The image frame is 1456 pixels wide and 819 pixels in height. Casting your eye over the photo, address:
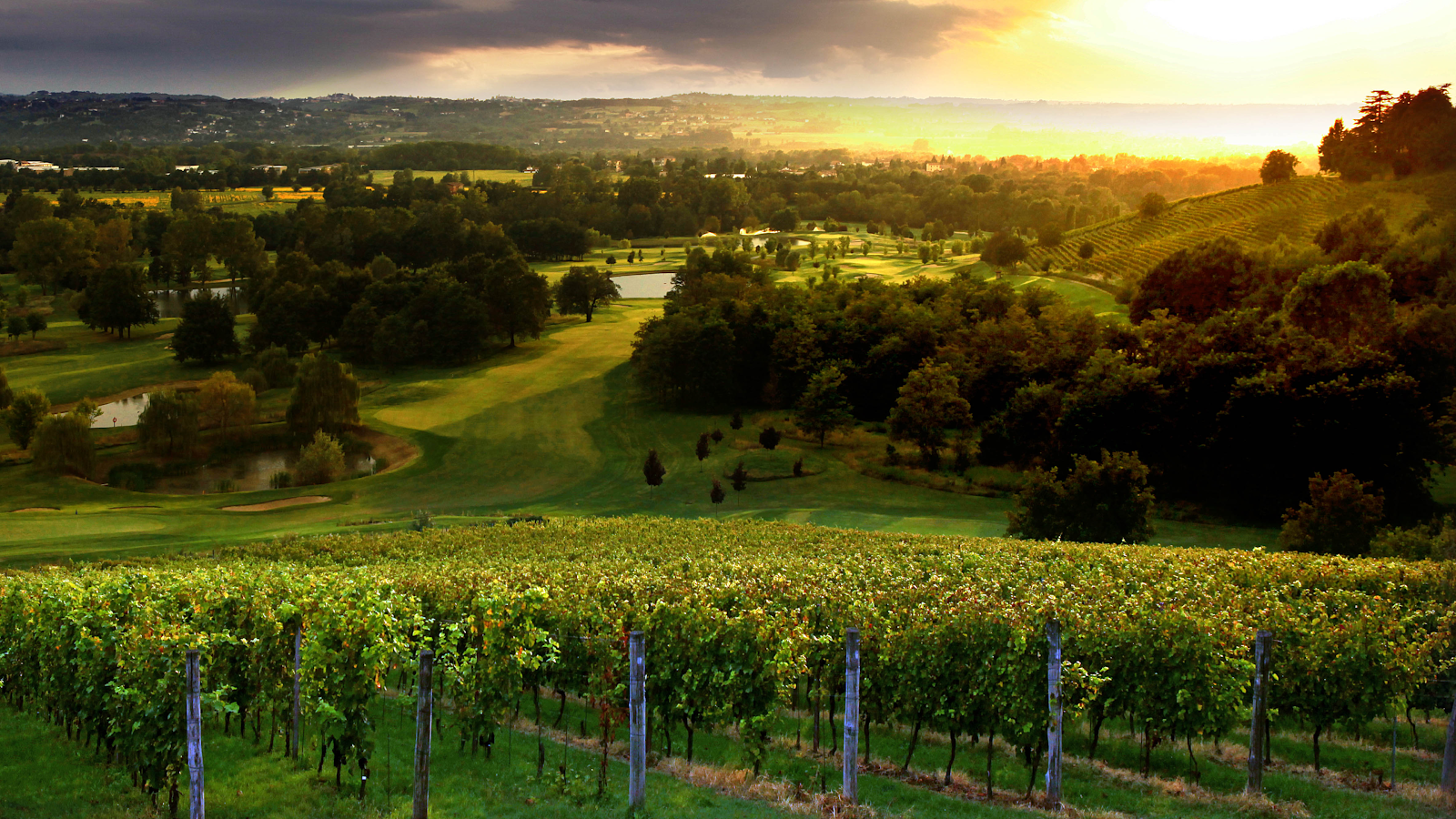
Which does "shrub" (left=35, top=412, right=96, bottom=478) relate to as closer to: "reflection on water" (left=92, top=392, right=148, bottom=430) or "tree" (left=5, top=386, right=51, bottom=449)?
"tree" (left=5, top=386, right=51, bottom=449)

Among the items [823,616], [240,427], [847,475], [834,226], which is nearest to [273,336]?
[240,427]

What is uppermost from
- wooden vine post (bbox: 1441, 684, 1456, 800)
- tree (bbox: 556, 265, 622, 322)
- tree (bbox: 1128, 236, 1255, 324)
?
tree (bbox: 1128, 236, 1255, 324)

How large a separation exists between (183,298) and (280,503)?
98.6 m

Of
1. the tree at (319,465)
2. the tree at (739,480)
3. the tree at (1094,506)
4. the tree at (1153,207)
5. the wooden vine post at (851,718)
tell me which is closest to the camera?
the wooden vine post at (851,718)

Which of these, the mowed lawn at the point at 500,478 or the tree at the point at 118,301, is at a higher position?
the tree at the point at 118,301

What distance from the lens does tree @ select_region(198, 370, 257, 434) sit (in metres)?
69.5

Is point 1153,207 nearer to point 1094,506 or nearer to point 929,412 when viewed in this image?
point 929,412


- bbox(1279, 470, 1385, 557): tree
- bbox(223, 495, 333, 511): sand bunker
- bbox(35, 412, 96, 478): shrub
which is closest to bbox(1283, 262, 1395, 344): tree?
bbox(1279, 470, 1385, 557): tree

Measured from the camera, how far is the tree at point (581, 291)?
117m

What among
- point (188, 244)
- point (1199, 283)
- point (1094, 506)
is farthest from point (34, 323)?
point (1199, 283)

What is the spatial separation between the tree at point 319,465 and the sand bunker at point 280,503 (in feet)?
19.0

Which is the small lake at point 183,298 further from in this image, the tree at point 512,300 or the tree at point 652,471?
the tree at point 652,471

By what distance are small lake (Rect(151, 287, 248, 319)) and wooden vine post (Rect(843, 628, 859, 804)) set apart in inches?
5057

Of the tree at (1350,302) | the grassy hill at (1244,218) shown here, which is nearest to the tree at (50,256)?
the grassy hill at (1244,218)
